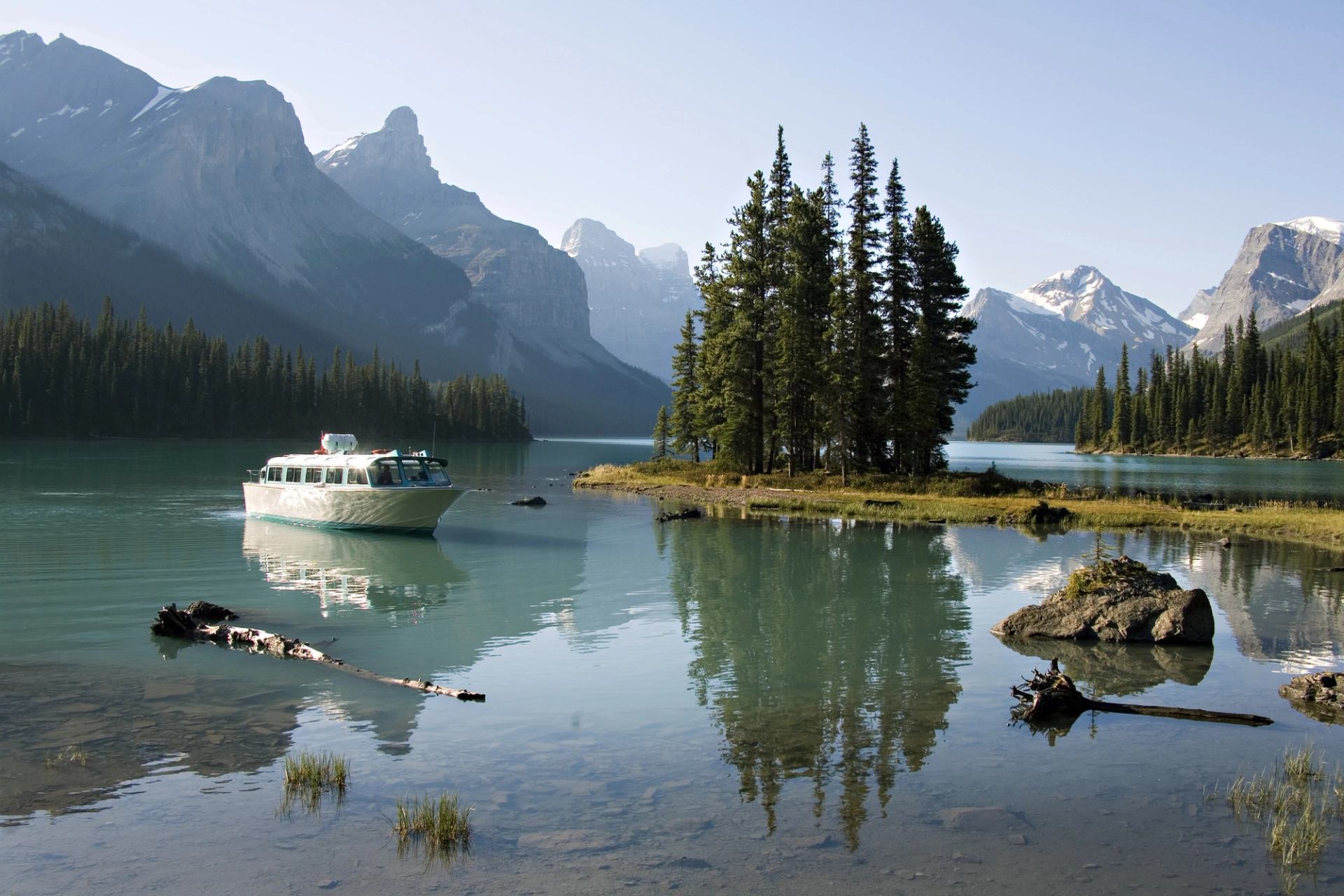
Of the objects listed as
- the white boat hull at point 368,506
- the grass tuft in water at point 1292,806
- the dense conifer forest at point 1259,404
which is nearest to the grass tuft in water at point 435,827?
the grass tuft in water at point 1292,806

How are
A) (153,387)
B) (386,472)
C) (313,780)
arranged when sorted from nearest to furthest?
(313,780), (386,472), (153,387)

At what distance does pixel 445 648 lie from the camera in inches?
805

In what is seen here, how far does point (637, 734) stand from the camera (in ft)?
47.0

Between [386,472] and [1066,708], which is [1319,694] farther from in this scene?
[386,472]

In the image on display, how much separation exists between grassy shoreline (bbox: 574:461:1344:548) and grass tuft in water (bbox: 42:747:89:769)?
41499 mm

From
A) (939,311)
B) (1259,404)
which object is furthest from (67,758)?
(1259,404)

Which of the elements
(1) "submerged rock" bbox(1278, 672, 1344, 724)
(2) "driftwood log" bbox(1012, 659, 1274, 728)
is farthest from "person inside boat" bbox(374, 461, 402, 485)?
(1) "submerged rock" bbox(1278, 672, 1344, 724)

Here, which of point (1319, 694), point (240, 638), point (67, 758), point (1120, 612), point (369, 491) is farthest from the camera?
point (369, 491)

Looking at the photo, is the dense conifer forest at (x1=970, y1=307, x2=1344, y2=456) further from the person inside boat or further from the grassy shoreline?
the person inside boat

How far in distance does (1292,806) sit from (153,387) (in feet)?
620

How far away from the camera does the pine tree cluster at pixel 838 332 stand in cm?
6038

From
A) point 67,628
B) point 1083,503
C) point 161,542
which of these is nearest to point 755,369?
point 1083,503

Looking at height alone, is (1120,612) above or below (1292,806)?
above

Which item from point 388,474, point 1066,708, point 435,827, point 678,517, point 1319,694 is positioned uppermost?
point 388,474
